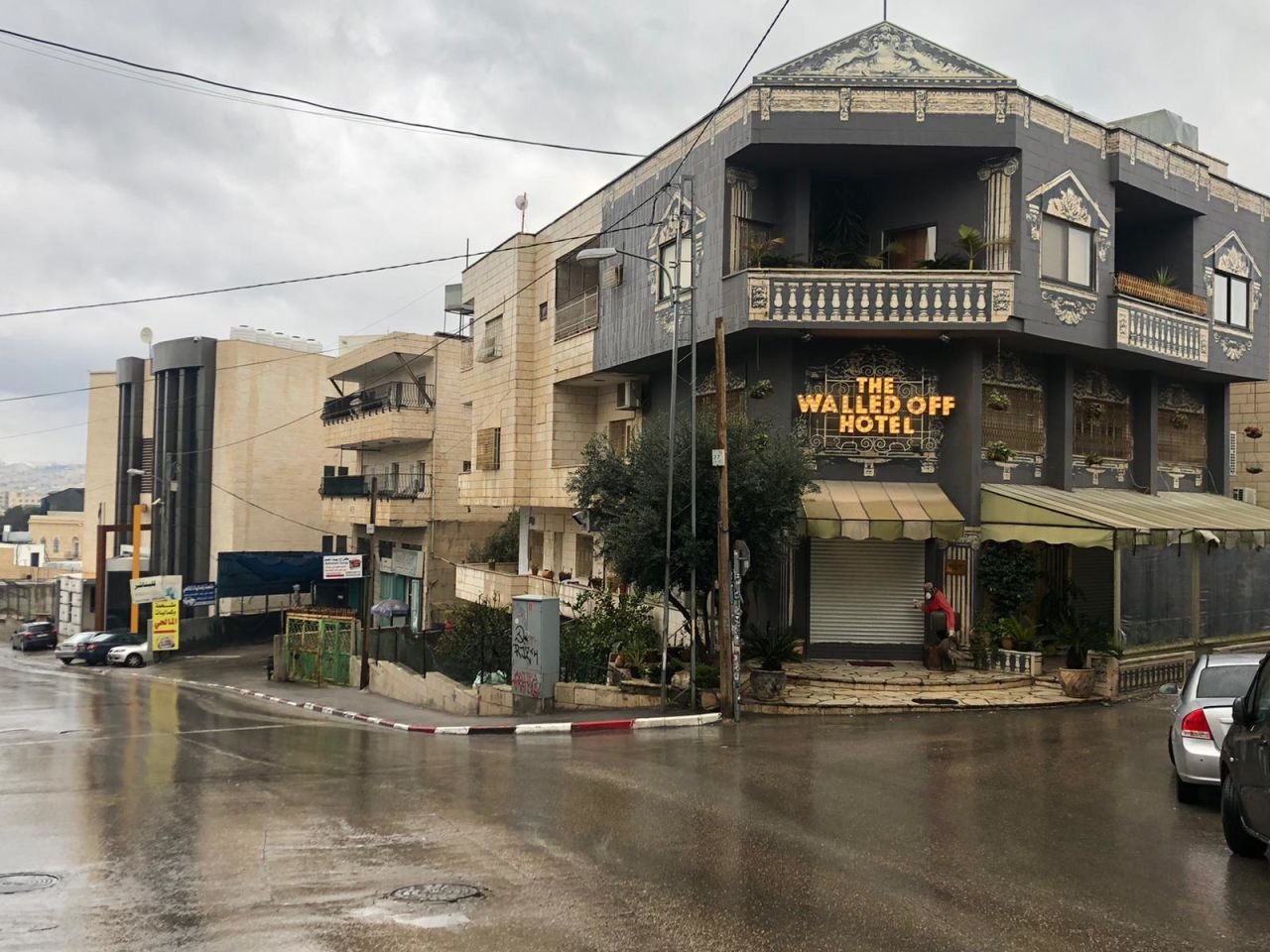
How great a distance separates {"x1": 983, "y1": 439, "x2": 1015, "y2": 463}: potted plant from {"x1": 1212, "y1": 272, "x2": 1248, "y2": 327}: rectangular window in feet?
27.9

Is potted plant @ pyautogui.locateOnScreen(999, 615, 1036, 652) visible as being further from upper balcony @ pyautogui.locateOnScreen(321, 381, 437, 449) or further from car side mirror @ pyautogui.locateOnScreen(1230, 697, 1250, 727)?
upper balcony @ pyautogui.locateOnScreen(321, 381, 437, 449)

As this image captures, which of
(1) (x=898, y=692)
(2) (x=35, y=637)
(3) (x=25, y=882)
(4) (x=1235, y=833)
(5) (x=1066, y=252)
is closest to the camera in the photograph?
(3) (x=25, y=882)

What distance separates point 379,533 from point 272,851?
3624 cm

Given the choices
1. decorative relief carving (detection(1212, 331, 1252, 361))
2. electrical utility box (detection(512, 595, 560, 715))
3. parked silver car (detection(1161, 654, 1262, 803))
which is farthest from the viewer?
decorative relief carving (detection(1212, 331, 1252, 361))

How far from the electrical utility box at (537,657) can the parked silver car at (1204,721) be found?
34.8 ft

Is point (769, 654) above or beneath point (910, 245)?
beneath

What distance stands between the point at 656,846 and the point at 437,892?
195cm

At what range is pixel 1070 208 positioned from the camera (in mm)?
19250

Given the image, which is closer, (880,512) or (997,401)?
(880,512)

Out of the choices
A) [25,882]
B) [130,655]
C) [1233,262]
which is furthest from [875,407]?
[130,655]

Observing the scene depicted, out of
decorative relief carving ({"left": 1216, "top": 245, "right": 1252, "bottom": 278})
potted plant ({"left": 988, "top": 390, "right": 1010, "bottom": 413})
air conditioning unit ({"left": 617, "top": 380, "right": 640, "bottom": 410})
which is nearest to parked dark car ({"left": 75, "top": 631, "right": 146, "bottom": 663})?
air conditioning unit ({"left": 617, "top": 380, "right": 640, "bottom": 410})

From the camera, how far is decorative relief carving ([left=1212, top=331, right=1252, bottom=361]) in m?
23.2

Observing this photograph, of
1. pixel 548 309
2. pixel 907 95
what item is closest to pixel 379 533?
pixel 548 309

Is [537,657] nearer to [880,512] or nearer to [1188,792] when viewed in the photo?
[880,512]
